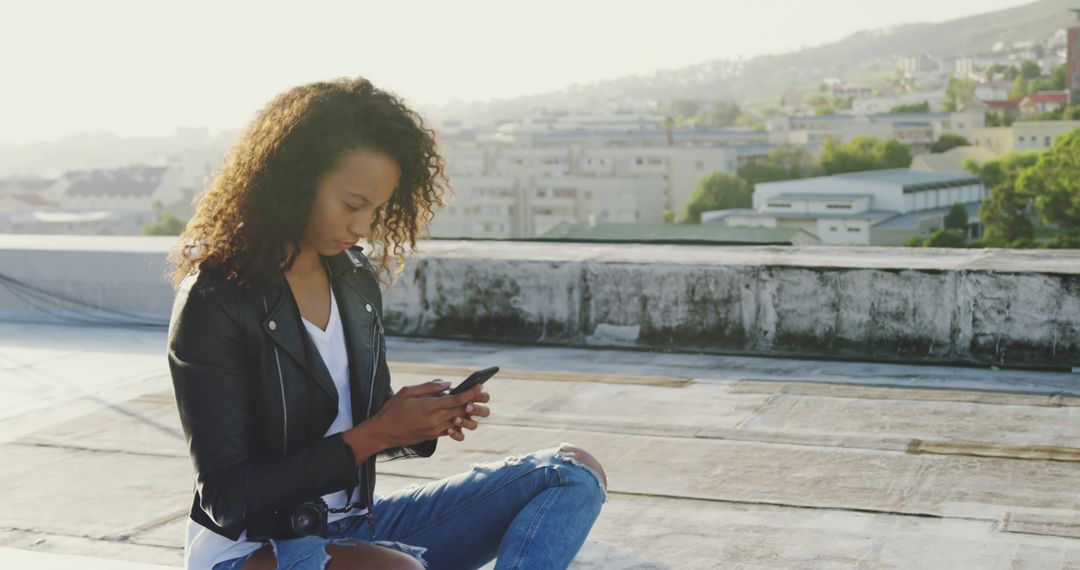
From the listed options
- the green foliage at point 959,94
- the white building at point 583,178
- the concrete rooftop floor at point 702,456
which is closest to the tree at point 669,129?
the white building at point 583,178

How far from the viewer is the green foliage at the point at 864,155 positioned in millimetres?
116062

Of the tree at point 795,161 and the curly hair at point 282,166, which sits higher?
the curly hair at point 282,166

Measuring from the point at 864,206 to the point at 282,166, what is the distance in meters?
96.2

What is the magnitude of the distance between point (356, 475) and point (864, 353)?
3.84 metres

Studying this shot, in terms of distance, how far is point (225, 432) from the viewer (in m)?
1.81

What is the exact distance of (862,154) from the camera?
119 m

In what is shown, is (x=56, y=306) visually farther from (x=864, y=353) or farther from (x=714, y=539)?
(x=714, y=539)

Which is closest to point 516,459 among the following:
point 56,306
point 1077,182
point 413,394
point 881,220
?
point 413,394

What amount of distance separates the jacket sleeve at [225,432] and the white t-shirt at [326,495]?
3.0 inches

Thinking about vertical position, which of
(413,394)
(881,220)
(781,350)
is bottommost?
(881,220)

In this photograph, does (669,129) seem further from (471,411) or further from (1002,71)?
(471,411)

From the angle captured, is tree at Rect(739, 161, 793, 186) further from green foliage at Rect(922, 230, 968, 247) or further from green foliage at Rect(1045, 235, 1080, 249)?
green foliage at Rect(1045, 235, 1080, 249)

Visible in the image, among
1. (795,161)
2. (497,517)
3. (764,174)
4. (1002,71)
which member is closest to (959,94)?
(1002,71)

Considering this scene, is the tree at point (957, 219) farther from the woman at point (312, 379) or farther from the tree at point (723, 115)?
the woman at point (312, 379)
